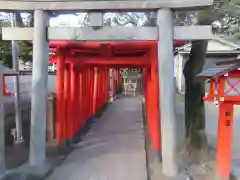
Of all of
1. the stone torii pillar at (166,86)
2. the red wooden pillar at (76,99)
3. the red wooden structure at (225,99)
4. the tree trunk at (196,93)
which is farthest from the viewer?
the red wooden pillar at (76,99)

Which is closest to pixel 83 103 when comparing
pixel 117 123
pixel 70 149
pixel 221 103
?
pixel 117 123

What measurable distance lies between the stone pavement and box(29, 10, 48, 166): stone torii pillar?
0.63m

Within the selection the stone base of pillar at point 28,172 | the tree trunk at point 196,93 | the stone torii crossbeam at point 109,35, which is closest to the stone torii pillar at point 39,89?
the stone torii crossbeam at point 109,35

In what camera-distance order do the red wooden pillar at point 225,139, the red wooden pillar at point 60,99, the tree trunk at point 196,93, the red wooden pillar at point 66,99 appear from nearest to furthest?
1. the red wooden pillar at point 225,139
2. the tree trunk at point 196,93
3. the red wooden pillar at point 60,99
4. the red wooden pillar at point 66,99

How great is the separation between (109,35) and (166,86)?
1509mm

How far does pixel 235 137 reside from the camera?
12445 mm

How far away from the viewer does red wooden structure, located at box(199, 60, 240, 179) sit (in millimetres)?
6605

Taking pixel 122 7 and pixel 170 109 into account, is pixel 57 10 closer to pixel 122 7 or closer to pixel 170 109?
pixel 122 7

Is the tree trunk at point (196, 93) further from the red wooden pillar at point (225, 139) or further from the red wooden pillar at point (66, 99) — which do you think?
the red wooden pillar at point (66, 99)

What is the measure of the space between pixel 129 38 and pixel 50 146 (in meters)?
4.34

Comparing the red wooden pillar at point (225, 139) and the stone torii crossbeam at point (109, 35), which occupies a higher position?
the stone torii crossbeam at point (109, 35)

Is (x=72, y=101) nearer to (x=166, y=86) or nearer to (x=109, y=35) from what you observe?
(x=109, y=35)

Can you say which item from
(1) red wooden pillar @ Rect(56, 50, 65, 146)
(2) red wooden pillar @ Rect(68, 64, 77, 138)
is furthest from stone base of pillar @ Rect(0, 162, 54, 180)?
(2) red wooden pillar @ Rect(68, 64, 77, 138)

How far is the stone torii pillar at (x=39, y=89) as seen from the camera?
7.54 metres
